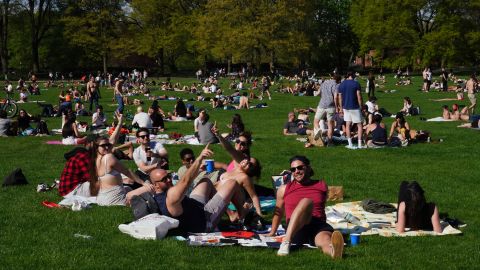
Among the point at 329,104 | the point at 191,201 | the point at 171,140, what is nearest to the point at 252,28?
the point at 171,140

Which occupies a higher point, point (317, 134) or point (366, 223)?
point (317, 134)

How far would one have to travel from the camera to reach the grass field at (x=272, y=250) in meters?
7.04

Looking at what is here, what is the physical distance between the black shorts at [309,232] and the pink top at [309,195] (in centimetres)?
Answer: 12

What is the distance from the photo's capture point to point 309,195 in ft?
26.1

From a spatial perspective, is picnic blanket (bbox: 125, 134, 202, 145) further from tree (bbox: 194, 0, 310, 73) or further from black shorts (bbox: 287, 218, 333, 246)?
tree (bbox: 194, 0, 310, 73)

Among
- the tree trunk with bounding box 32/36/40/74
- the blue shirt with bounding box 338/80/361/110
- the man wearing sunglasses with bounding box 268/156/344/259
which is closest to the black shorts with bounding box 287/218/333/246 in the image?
the man wearing sunglasses with bounding box 268/156/344/259

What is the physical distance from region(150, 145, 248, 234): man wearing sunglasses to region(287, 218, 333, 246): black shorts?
3.77 feet

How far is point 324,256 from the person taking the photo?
725cm

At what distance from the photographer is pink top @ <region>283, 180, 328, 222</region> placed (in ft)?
25.9

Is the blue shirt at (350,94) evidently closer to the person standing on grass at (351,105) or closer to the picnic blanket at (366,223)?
the person standing on grass at (351,105)

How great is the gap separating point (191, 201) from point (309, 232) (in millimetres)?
1485

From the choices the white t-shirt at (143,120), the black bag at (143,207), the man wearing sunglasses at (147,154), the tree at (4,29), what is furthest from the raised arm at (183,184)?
the tree at (4,29)

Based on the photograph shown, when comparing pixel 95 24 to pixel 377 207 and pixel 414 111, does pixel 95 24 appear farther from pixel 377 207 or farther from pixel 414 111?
pixel 377 207

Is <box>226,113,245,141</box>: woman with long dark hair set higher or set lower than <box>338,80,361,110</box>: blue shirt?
lower
